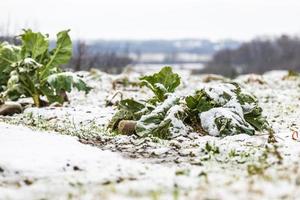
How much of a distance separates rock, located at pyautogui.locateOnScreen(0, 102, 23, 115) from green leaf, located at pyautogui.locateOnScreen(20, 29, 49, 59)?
0.82 meters

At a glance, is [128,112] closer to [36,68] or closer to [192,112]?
[192,112]

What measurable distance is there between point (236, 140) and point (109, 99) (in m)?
3.90

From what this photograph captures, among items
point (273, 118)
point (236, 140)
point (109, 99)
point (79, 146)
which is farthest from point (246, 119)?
point (109, 99)

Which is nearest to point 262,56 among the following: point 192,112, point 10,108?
point 10,108

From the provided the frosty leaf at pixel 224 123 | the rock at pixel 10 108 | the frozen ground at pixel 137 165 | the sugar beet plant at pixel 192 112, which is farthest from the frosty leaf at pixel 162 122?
the rock at pixel 10 108

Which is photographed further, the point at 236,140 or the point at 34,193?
the point at 236,140

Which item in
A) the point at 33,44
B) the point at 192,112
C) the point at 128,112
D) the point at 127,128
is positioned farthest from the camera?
the point at 33,44

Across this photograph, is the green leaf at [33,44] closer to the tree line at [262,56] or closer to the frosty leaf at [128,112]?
the frosty leaf at [128,112]

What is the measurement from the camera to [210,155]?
5469 mm

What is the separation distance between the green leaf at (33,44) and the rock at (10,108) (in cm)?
82

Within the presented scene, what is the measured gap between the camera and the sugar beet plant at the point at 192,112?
6.68m

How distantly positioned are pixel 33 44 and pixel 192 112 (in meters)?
3.03

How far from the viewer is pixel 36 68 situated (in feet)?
28.2

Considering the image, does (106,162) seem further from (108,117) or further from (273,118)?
(273,118)
